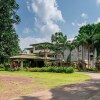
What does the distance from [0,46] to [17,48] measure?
6.34 ft

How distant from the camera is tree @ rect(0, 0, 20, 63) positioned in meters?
23.7

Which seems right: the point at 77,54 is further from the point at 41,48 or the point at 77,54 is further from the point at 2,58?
the point at 2,58

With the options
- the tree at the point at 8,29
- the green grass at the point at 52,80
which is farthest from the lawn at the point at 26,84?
the tree at the point at 8,29

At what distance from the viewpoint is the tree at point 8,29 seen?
23.7 m

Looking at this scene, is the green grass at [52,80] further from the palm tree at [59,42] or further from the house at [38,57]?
the palm tree at [59,42]

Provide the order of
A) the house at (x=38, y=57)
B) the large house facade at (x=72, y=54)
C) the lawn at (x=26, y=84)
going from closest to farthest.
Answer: the lawn at (x=26, y=84) < the house at (x=38, y=57) < the large house facade at (x=72, y=54)

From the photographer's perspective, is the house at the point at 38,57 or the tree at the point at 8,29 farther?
the house at the point at 38,57

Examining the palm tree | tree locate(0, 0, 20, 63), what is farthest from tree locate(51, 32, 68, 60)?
tree locate(0, 0, 20, 63)

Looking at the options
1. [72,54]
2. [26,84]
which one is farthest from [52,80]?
[72,54]

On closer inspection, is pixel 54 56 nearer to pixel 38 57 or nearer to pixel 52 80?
pixel 38 57

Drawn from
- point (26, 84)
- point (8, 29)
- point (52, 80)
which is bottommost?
point (26, 84)

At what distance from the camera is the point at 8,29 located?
2442 cm

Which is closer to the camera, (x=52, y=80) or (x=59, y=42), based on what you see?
(x=52, y=80)

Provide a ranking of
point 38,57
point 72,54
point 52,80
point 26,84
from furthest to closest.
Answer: point 72,54 → point 38,57 → point 52,80 → point 26,84
